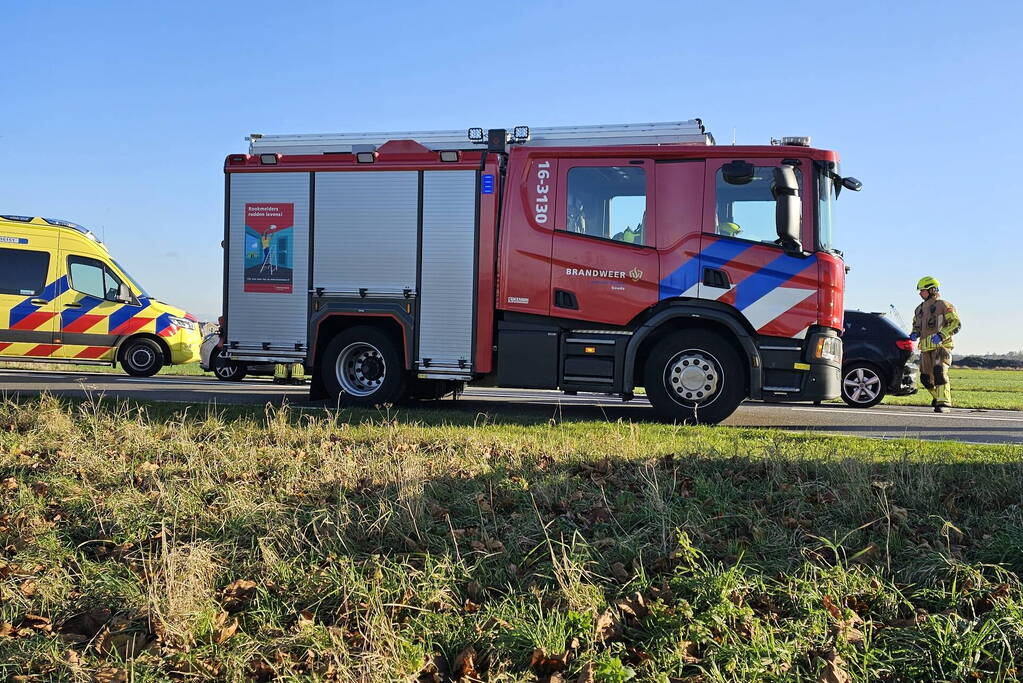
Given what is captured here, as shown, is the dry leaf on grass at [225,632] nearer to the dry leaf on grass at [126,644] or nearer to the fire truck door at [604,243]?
the dry leaf on grass at [126,644]

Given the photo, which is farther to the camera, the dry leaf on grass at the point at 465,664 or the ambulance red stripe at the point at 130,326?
the ambulance red stripe at the point at 130,326

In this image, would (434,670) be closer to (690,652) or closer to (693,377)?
(690,652)

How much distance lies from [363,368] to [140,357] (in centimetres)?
777

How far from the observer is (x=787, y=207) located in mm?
8773

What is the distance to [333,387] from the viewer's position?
1038 cm

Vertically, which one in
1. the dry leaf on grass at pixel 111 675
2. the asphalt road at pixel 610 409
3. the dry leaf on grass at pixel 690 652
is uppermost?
the asphalt road at pixel 610 409

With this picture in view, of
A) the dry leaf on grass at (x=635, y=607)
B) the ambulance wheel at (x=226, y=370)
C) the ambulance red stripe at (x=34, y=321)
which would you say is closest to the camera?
the dry leaf on grass at (x=635, y=607)

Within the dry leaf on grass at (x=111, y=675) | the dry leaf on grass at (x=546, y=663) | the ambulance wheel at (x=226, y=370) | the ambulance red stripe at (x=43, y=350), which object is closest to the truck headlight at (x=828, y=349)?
the dry leaf on grass at (x=546, y=663)

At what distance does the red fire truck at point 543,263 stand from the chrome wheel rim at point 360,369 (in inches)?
0.9

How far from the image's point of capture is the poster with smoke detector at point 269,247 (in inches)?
412

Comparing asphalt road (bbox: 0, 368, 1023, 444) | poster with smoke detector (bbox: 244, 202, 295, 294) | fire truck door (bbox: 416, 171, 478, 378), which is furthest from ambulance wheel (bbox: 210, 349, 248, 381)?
fire truck door (bbox: 416, 171, 478, 378)

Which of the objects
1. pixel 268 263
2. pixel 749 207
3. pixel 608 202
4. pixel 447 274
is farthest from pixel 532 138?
pixel 268 263

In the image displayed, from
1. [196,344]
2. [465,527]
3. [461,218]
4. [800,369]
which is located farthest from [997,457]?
[196,344]

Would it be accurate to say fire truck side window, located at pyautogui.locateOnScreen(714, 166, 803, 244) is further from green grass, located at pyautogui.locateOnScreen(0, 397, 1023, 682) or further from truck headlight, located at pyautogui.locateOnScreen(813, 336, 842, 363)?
green grass, located at pyautogui.locateOnScreen(0, 397, 1023, 682)
